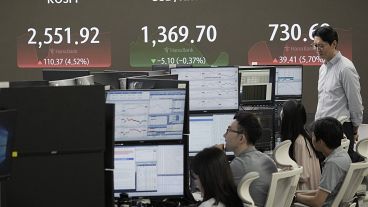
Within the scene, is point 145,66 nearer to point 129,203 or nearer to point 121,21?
point 121,21

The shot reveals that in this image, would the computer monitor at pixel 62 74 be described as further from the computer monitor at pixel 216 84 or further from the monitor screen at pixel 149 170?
the monitor screen at pixel 149 170

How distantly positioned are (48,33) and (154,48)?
145 centimetres

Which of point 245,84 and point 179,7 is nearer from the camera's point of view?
point 245,84

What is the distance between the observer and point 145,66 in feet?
33.6

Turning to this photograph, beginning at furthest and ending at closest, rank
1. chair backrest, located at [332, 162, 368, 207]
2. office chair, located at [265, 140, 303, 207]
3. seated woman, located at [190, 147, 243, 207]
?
chair backrest, located at [332, 162, 368, 207]
office chair, located at [265, 140, 303, 207]
seated woman, located at [190, 147, 243, 207]

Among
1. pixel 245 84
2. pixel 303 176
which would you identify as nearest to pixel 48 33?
pixel 245 84

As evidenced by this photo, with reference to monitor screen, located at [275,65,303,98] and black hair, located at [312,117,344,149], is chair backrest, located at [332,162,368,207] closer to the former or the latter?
black hair, located at [312,117,344,149]

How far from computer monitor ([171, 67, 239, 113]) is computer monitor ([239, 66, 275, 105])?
215mm

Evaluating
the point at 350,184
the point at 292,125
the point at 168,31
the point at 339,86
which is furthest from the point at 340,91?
the point at 168,31

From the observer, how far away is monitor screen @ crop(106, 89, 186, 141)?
3.90 m

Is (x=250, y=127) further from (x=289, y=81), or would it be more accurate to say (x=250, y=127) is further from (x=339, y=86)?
A: (x=289, y=81)

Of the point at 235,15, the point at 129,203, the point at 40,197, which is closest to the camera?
the point at 40,197

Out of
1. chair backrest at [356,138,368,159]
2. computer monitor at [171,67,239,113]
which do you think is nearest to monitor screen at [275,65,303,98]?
computer monitor at [171,67,239,113]

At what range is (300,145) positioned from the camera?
A: 5.10 meters
